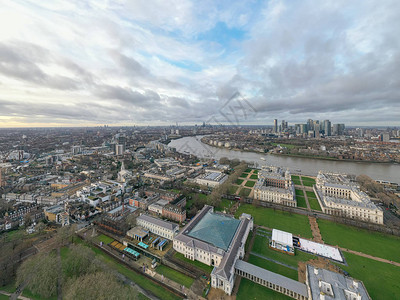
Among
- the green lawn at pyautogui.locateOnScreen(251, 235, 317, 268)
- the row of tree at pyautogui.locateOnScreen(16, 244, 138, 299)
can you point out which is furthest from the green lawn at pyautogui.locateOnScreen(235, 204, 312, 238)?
the row of tree at pyautogui.locateOnScreen(16, 244, 138, 299)

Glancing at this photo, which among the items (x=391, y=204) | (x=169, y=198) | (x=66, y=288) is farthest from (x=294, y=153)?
(x=66, y=288)

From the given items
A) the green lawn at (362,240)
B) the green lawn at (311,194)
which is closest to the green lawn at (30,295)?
the green lawn at (362,240)

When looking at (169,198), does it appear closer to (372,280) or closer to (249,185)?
(249,185)

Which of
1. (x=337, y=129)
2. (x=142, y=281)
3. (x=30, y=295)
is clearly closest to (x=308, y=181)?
(x=142, y=281)

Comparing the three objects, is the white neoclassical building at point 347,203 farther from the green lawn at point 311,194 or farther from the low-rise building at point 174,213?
the low-rise building at point 174,213

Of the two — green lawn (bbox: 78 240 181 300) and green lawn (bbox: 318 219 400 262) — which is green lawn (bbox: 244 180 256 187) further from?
green lawn (bbox: 78 240 181 300)
